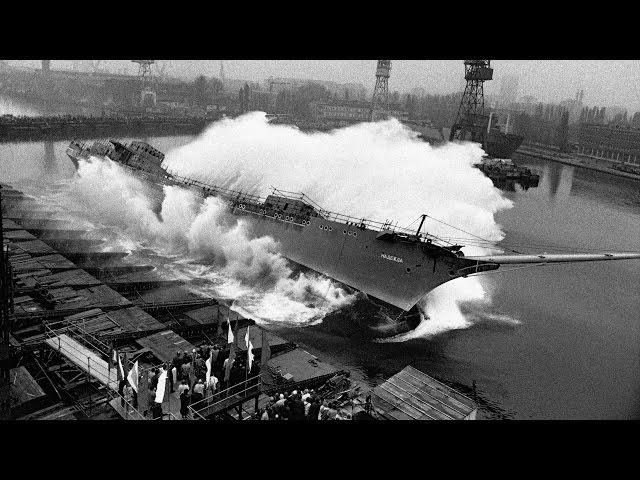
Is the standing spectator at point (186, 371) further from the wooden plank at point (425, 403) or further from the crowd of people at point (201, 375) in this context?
the wooden plank at point (425, 403)

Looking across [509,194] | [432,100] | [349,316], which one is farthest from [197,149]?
[432,100]

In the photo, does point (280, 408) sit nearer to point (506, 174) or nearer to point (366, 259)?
point (366, 259)

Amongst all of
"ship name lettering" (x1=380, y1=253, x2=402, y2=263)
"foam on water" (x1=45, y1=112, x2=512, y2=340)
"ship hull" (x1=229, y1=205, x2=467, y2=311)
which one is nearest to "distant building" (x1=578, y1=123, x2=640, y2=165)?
"foam on water" (x1=45, y1=112, x2=512, y2=340)

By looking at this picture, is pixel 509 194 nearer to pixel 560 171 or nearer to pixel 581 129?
pixel 560 171

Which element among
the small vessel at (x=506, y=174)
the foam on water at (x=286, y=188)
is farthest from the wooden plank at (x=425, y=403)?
the small vessel at (x=506, y=174)
